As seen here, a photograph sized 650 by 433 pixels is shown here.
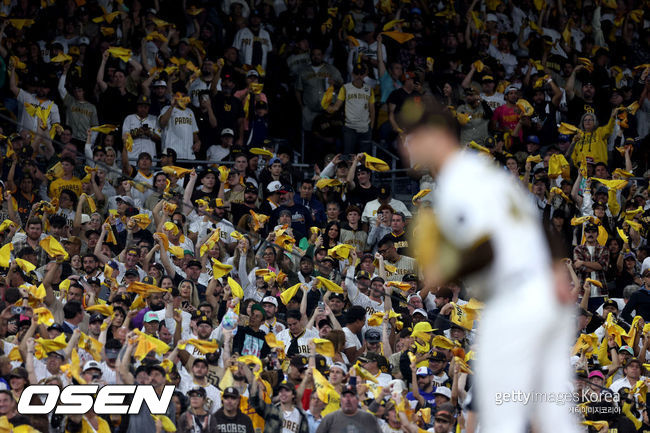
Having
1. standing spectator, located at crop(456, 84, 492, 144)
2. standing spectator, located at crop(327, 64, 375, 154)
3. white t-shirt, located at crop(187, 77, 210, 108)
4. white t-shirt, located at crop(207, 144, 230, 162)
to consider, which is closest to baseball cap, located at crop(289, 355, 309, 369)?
white t-shirt, located at crop(207, 144, 230, 162)

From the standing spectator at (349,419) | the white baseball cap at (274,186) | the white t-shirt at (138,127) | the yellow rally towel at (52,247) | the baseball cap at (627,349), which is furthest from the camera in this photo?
the white t-shirt at (138,127)

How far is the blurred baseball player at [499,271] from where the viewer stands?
14.5ft

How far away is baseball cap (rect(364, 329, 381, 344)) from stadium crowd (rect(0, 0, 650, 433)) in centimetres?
2

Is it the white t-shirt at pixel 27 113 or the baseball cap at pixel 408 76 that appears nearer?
the white t-shirt at pixel 27 113

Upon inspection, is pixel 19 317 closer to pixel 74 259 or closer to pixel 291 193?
pixel 74 259

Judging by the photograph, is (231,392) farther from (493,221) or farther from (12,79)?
(12,79)

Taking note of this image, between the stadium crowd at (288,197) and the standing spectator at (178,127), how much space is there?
1.0 inches

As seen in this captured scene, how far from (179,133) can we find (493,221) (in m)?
10.5

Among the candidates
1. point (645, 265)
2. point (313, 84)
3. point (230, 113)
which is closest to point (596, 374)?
point (645, 265)

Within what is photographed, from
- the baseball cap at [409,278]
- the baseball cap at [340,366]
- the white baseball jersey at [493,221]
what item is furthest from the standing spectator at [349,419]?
the white baseball jersey at [493,221]

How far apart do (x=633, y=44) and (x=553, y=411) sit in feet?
49.5

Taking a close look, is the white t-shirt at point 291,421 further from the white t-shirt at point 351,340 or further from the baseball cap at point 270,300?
the baseball cap at point 270,300

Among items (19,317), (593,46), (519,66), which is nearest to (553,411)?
(19,317)

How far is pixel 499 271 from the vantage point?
14.7 feet
